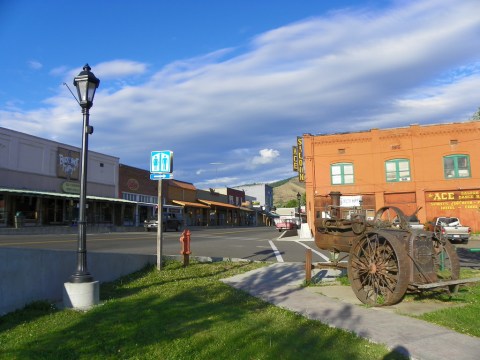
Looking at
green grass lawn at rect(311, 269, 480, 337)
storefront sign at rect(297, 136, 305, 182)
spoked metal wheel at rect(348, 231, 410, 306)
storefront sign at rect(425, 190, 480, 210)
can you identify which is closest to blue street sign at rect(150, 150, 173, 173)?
spoked metal wheel at rect(348, 231, 410, 306)

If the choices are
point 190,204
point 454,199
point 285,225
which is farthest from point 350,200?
point 190,204

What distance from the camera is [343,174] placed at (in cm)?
3925

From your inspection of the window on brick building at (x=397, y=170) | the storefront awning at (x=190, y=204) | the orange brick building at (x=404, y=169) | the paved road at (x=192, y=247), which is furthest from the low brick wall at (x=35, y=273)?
the storefront awning at (x=190, y=204)

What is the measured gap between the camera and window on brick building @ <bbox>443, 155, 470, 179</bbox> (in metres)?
36.7

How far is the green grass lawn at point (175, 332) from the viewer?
5.15 m

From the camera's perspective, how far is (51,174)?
131 ft

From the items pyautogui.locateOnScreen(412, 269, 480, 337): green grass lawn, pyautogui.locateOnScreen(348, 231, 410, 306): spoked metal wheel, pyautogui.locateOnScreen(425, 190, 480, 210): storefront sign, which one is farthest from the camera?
pyautogui.locateOnScreen(425, 190, 480, 210): storefront sign

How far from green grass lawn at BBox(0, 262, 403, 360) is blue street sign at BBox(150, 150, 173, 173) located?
4.08 meters

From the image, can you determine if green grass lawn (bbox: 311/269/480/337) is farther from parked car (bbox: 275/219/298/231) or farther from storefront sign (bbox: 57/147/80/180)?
parked car (bbox: 275/219/298/231)

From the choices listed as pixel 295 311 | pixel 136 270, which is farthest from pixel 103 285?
pixel 295 311

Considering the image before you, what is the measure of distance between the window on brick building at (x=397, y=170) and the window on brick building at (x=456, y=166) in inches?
114

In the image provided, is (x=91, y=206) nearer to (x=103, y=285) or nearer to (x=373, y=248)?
(x=103, y=285)

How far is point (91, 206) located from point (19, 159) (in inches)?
355

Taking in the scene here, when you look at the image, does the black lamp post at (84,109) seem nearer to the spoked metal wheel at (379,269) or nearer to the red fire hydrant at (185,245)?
the red fire hydrant at (185,245)
